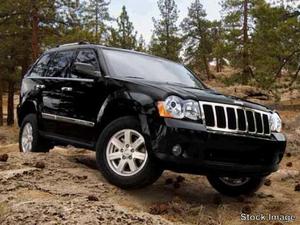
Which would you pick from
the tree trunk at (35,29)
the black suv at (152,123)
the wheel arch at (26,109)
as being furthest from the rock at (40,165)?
the tree trunk at (35,29)

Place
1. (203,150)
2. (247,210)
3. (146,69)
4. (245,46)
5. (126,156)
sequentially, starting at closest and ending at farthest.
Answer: (203,150) → (126,156) → (247,210) → (146,69) → (245,46)

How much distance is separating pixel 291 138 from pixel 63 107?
7.72 metres

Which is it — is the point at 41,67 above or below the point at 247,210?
above

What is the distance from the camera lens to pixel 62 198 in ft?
15.6

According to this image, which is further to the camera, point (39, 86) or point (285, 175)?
point (285, 175)

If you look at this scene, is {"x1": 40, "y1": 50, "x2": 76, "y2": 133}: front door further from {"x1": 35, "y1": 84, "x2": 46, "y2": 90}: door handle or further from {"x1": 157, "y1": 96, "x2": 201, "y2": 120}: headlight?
{"x1": 157, "y1": 96, "x2": 201, "y2": 120}: headlight

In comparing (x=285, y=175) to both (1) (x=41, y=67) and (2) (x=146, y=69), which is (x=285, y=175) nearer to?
(2) (x=146, y=69)

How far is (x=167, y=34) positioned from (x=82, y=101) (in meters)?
37.8

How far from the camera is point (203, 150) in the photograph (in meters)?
4.84

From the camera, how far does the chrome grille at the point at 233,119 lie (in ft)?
16.4

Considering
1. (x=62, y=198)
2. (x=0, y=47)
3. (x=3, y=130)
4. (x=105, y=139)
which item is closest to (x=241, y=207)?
(x=105, y=139)

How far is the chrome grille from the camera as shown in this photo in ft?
16.4

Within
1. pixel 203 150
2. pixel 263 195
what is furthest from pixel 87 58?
pixel 263 195

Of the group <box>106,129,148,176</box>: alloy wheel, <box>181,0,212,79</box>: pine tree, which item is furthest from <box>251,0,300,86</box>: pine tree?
<box>181,0,212,79</box>: pine tree
